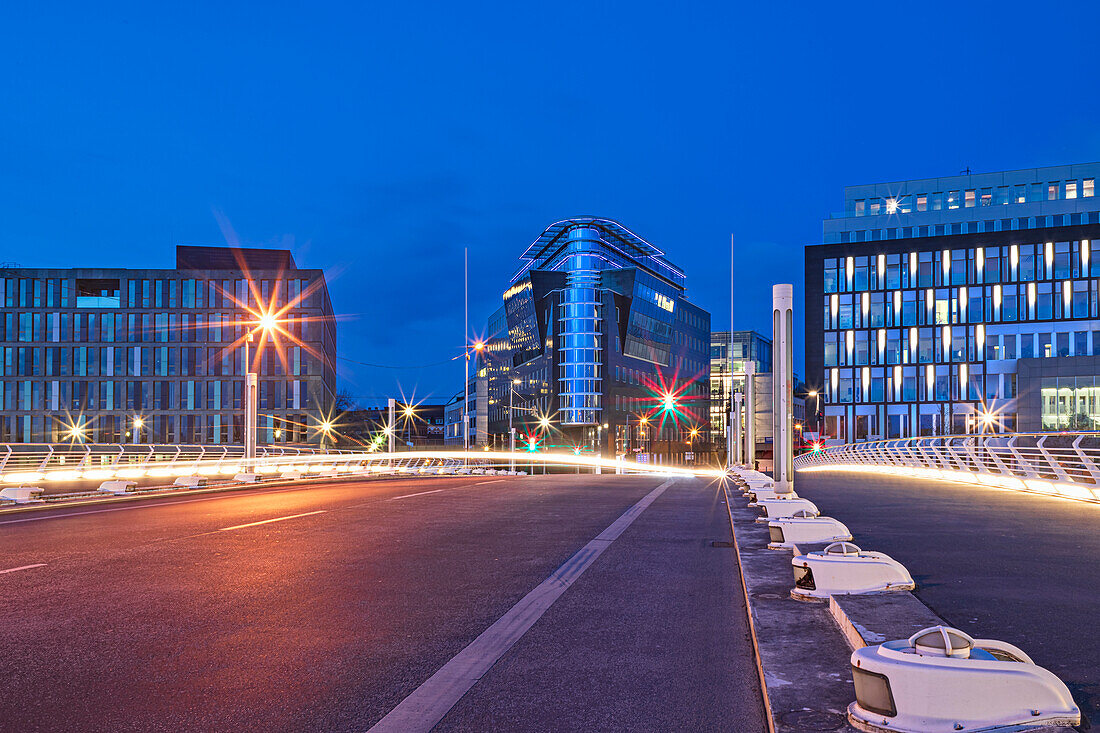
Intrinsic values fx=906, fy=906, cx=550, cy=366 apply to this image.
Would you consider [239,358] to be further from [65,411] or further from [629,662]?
[629,662]

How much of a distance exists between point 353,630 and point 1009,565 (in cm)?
543

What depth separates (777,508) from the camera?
33.2ft

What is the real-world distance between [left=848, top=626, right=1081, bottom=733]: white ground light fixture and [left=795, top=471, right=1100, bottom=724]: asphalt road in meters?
0.24

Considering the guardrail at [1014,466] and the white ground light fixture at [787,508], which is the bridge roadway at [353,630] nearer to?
the white ground light fixture at [787,508]

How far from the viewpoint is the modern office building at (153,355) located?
334 ft

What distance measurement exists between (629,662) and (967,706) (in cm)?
217

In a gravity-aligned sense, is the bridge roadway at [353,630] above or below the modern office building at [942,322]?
below

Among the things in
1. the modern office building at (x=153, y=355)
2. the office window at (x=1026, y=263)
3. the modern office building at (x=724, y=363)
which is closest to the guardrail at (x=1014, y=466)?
the office window at (x=1026, y=263)

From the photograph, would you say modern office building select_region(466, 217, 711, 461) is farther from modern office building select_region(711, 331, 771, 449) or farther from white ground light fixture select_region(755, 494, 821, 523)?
white ground light fixture select_region(755, 494, 821, 523)

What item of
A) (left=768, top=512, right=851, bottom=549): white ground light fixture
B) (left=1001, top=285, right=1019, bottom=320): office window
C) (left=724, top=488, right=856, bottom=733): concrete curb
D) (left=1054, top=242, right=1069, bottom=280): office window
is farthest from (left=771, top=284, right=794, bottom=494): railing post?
(left=1054, top=242, right=1069, bottom=280): office window

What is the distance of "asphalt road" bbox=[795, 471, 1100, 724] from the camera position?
15.4 feet

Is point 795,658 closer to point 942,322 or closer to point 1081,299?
point 942,322

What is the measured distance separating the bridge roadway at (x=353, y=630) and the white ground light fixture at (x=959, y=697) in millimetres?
701

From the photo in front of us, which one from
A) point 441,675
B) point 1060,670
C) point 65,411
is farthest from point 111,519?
point 65,411
